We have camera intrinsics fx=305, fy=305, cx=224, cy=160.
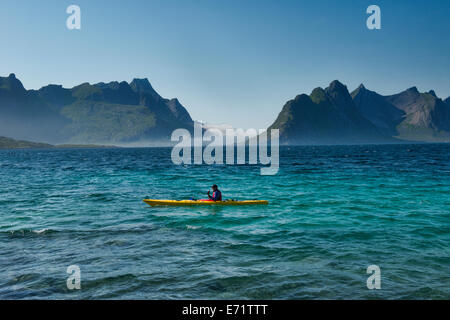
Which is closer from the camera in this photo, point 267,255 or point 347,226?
point 267,255

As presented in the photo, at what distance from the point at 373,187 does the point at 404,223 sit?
1576 cm

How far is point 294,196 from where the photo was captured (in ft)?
96.0

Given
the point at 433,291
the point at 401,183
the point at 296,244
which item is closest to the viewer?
the point at 433,291

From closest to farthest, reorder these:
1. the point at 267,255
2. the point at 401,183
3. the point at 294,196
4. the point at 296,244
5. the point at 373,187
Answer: the point at 267,255
the point at 296,244
the point at 294,196
the point at 373,187
the point at 401,183

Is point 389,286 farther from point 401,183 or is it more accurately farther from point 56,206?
point 401,183

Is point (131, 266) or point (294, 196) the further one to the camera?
point (294, 196)

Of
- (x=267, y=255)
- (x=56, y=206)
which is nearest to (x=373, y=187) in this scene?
(x=267, y=255)

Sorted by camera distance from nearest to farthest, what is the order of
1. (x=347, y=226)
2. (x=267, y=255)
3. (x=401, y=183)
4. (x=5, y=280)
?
1. (x=5, y=280)
2. (x=267, y=255)
3. (x=347, y=226)
4. (x=401, y=183)

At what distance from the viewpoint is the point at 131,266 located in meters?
12.3

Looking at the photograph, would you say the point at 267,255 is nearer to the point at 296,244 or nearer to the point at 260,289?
the point at 296,244
